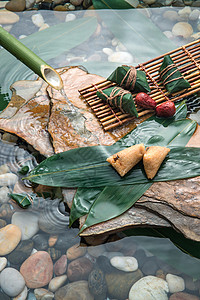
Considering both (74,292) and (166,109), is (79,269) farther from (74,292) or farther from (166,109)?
(166,109)

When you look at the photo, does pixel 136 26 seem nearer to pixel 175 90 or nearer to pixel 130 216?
pixel 175 90

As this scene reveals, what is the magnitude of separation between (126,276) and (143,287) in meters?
0.14

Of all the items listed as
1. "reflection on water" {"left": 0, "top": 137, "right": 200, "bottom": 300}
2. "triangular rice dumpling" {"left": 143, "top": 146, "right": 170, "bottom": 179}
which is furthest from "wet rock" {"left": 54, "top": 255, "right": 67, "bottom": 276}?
"triangular rice dumpling" {"left": 143, "top": 146, "right": 170, "bottom": 179}

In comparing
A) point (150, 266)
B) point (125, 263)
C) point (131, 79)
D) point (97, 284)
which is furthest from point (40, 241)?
point (131, 79)

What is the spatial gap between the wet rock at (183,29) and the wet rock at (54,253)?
9.45 ft

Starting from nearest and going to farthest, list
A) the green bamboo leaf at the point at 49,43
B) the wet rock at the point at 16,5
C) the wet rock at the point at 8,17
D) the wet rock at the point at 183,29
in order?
the green bamboo leaf at the point at 49,43 < the wet rock at the point at 183,29 < the wet rock at the point at 8,17 < the wet rock at the point at 16,5

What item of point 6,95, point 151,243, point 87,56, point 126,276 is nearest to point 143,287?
point 126,276

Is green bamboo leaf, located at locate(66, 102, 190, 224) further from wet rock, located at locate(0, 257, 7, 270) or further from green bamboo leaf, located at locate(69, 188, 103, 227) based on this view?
wet rock, located at locate(0, 257, 7, 270)

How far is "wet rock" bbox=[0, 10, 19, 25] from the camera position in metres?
4.15

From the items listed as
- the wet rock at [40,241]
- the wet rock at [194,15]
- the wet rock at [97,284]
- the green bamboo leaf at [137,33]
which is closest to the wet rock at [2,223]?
the wet rock at [40,241]

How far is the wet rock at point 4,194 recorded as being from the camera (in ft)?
8.91


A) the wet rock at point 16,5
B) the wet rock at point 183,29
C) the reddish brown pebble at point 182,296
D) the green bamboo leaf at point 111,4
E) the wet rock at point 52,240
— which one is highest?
the wet rock at point 16,5

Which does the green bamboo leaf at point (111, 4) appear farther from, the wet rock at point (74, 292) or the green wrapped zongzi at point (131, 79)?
the wet rock at point (74, 292)

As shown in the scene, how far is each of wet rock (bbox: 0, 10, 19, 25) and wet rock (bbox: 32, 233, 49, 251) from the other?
9.22 feet
